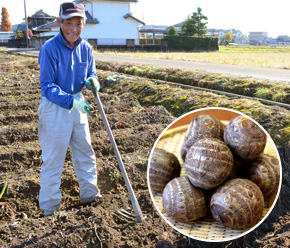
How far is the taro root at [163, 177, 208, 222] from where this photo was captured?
1967 mm

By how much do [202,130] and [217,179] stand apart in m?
0.32

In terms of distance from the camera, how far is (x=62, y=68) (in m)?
3.12

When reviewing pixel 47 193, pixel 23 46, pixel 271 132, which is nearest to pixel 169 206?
pixel 47 193

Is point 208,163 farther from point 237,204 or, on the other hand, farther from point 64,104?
point 64,104

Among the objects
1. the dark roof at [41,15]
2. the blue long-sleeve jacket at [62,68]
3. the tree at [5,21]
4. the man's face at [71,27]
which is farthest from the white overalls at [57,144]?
the tree at [5,21]

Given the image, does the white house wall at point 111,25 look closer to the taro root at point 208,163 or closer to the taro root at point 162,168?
the taro root at point 162,168

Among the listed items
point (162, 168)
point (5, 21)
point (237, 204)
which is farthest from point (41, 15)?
point (237, 204)

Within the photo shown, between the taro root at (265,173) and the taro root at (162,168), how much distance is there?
1.55ft

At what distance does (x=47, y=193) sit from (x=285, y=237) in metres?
2.17

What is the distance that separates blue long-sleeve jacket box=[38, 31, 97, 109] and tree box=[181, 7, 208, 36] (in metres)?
37.3

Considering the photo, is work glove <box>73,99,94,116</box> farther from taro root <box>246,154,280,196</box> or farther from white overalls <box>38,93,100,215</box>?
taro root <box>246,154,280,196</box>

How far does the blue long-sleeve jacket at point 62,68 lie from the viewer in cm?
296

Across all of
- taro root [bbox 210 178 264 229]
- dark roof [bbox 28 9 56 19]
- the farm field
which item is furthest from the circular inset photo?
dark roof [bbox 28 9 56 19]

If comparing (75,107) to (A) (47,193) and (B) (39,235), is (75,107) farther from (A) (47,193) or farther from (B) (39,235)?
(B) (39,235)
